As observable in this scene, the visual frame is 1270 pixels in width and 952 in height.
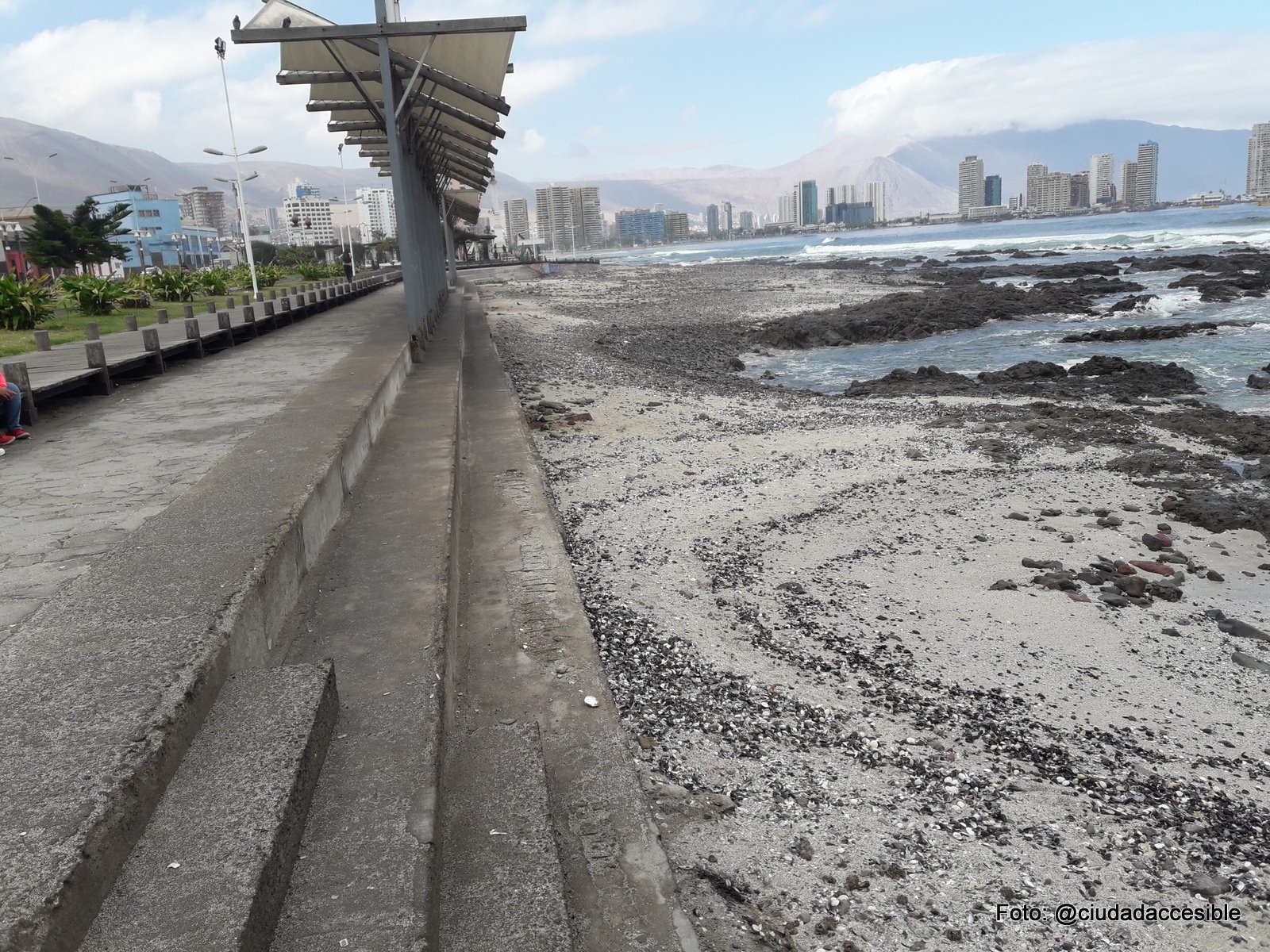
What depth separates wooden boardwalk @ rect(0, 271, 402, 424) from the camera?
790 cm

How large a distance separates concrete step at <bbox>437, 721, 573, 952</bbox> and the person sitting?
5.32 m

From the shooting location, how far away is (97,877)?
6.31ft

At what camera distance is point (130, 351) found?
34.8 feet

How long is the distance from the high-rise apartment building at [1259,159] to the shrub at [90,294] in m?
211

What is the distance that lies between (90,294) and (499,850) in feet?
75.4

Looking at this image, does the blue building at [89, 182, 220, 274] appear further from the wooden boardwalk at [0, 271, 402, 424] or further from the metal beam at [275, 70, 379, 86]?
the metal beam at [275, 70, 379, 86]

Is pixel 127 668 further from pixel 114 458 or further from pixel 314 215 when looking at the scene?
pixel 314 215

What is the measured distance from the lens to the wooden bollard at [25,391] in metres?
7.11

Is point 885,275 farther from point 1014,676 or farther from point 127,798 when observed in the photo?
point 127,798

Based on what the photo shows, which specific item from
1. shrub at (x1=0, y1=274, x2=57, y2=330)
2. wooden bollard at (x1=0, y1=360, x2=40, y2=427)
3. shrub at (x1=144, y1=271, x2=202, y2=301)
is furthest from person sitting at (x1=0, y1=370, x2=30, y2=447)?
shrub at (x1=144, y1=271, x2=202, y2=301)

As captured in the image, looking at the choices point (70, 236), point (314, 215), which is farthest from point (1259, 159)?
point (70, 236)

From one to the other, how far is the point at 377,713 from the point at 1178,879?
2824 mm

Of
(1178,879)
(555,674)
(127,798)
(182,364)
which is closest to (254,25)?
(182,364)

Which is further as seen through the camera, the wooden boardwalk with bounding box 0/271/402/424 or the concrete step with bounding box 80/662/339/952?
the wooden boardwalk with bounding box 0/271/402/424
